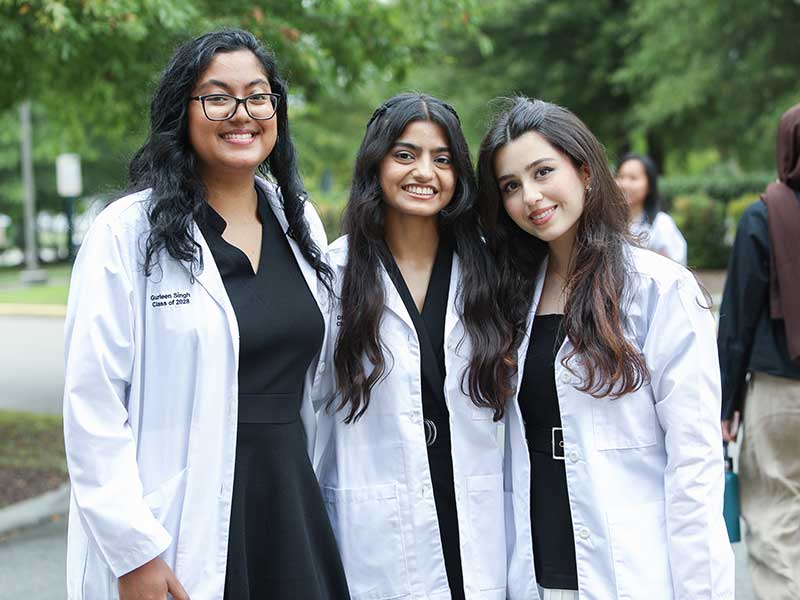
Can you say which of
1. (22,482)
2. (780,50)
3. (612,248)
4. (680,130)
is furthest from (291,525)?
(680,130)

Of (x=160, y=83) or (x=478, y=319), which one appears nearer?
(x=160, y=83)

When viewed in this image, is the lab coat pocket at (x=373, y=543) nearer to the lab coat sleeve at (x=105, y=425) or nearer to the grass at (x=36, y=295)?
the lab coat sleeve at (x=105, y=425)

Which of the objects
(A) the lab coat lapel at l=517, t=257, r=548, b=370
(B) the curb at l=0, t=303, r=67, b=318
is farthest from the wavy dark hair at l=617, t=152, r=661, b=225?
(B) the curb at l=0, t=303, r=67, b=318

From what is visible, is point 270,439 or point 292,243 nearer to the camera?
point 270,439

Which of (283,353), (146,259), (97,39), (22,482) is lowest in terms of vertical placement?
(22,482)

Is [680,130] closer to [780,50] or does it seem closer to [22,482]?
[780,50]

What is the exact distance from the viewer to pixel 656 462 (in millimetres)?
2660

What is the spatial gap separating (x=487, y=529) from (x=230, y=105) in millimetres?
1477

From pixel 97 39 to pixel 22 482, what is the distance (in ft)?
10.1

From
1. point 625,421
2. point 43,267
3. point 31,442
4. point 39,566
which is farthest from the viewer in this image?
point 43,267

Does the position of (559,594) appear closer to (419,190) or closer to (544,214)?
(544,214)

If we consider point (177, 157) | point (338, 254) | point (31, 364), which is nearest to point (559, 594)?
point (338, 254)

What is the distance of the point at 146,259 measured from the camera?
2.38 metres

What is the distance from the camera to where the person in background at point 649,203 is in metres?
7.66
